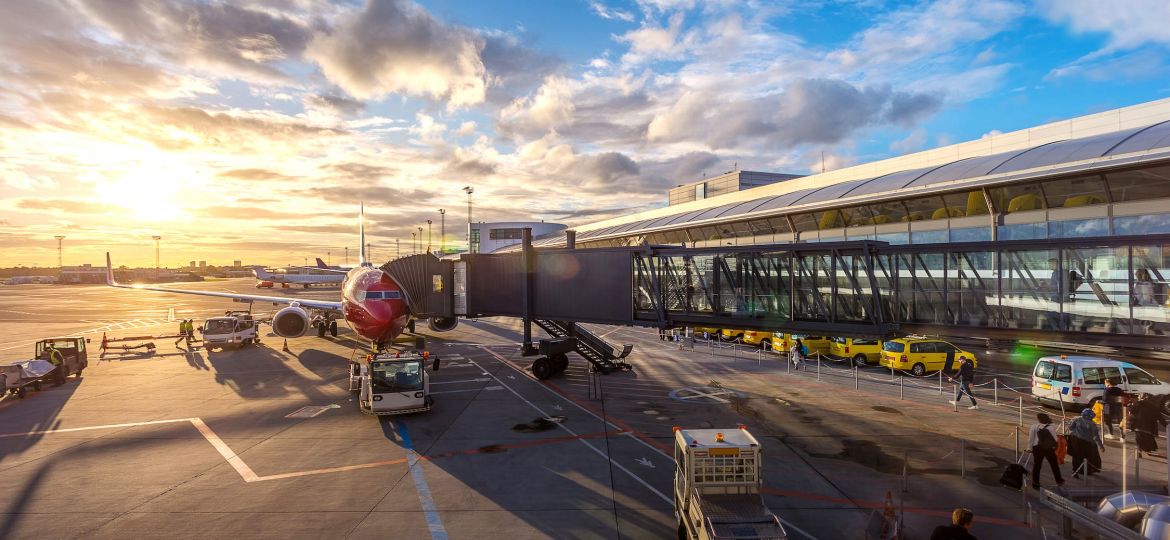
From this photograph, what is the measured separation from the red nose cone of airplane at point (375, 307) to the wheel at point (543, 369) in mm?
10283

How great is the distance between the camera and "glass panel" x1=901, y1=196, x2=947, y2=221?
1225 inches

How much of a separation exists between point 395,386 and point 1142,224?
1325 inches

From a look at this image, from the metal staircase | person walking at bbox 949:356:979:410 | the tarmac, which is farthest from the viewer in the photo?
the metal staircase

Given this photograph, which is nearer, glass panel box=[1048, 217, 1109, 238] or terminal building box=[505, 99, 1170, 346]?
terminal building box=[505, 99, 1170, 346]

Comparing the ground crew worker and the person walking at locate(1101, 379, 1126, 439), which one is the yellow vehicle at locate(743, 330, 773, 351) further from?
the ground crew worker

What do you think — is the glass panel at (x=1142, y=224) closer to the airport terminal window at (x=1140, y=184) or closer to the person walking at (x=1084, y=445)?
the airport terminal window at (x=1140, y=184)

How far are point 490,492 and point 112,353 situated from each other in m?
41.4

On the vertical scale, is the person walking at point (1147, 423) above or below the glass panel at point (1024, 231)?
below

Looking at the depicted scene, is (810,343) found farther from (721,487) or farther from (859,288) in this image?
(721,487)

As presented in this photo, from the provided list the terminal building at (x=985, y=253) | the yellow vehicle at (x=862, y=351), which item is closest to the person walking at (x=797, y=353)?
the yellow vehicle at (x=862, y=351)

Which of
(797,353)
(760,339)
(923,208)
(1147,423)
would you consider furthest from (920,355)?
(1147,423)

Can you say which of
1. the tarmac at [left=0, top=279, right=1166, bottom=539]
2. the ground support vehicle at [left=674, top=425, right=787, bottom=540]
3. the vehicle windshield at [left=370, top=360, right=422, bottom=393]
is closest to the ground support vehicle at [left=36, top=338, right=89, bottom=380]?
the tarmac at [left=0, top=279, right=1166, bottom=539]

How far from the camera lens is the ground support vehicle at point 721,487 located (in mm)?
9484

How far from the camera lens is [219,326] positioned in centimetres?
3969
